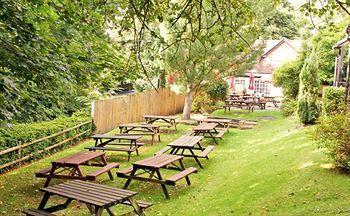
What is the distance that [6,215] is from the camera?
8664mm

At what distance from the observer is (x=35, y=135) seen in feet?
47.5

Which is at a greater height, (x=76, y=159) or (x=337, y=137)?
(x=337, y=137)

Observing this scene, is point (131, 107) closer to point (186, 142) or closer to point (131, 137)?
point (131, 137)

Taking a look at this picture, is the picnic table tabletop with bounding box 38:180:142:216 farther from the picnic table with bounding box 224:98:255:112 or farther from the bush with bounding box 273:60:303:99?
the bush with bounding box 273:60:303:99

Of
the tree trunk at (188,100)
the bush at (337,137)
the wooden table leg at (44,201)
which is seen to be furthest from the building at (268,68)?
the wooden table leg at (44,201)

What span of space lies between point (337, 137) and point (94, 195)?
5.49m

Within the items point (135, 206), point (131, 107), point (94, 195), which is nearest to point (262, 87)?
point (131, 107)

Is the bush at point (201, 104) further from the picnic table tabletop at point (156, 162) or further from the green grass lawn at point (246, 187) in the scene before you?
the picnic table tabletop at point (156, 162)

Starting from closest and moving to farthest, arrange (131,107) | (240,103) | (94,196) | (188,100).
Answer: (94,196), (131,107), (188,100), (240,103)

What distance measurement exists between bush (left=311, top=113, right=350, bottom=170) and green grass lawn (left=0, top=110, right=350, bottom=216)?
0.34m

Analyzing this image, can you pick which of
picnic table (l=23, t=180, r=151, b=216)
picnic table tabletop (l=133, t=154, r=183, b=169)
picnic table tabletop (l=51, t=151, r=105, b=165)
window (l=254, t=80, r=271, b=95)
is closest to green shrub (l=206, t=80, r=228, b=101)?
window (l=254, t=80, r=271, b=95)

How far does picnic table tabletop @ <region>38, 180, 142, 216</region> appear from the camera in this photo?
22.5ft

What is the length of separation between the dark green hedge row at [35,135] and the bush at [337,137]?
7.92 meters

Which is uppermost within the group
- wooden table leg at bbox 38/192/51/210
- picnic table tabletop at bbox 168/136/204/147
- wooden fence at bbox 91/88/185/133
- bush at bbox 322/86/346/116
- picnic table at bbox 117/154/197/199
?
bush at bbox 322/86/346/116
